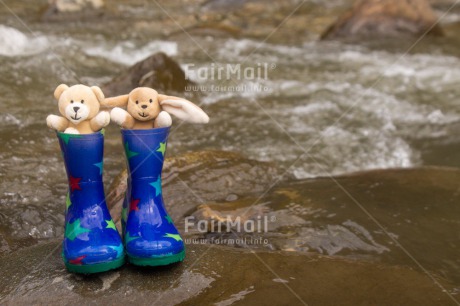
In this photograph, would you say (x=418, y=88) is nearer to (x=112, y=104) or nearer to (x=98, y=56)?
(x=98, y=56)

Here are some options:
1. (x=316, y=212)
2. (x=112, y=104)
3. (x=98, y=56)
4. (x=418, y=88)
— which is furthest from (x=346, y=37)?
(x=112, y=104)

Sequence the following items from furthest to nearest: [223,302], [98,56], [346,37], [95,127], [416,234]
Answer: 1. [346,37]
2. [98,56]
3. [416,234]
4. [95,127]
5. [223,302]

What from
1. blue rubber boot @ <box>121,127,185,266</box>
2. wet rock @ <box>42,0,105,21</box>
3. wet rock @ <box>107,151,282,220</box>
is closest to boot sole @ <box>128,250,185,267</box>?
blue rubber boot @ <box>121,127,185,266</box>

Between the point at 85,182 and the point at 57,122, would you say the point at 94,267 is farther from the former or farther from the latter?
the point at 57,122

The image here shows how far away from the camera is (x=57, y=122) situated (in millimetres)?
2143

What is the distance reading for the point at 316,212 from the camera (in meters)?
2.99

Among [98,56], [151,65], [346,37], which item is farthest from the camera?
[346,37]

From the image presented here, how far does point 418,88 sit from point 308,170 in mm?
2515

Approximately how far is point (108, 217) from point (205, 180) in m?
1.17

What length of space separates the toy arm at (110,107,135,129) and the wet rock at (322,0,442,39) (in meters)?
6.71

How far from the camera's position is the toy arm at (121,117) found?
215 cm

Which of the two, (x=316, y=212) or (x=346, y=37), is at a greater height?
(x=346, y=37)

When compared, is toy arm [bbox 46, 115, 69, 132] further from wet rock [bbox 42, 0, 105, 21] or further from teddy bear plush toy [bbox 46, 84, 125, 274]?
wet rock [bbox 42, 0, 105, 21]

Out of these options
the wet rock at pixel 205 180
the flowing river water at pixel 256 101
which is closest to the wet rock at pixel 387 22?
the flowing river water at pixel 256 101
